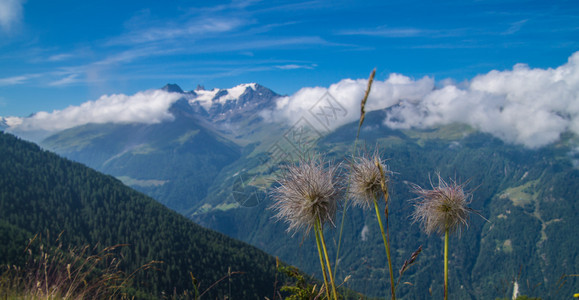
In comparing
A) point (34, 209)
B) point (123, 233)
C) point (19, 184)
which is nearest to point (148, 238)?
point (123, 233)

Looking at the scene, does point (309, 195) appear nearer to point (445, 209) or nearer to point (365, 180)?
point (365, 180)

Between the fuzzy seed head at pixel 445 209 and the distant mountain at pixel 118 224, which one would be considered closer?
the fuzzy seed head at pixel 445 209

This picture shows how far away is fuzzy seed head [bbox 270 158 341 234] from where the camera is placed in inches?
116

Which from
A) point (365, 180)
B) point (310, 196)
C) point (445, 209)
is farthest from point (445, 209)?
point (310, 196)

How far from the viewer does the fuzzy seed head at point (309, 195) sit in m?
2.94

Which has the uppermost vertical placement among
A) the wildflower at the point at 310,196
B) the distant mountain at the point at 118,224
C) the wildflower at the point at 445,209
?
the wildflower at the point at 310,196

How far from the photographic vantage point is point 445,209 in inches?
127

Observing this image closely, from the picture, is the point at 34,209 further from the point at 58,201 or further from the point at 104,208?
the point at 104,208

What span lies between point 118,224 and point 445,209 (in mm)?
131829

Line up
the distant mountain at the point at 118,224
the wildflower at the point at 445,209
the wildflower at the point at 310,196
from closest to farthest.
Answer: the wildflower at the point at 310,196 → the wildflower at the point at 445,209 → the distant mountain at the point at 118,224

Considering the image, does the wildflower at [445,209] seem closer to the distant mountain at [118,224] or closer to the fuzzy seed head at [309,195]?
the fuzzy seed head at [309,195]

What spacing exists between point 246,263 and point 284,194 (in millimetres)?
106859

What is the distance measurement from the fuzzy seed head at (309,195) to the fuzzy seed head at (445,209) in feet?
3.44

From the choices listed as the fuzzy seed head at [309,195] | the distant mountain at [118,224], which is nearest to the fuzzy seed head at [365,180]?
the fuzzy seed head at [309,195]
